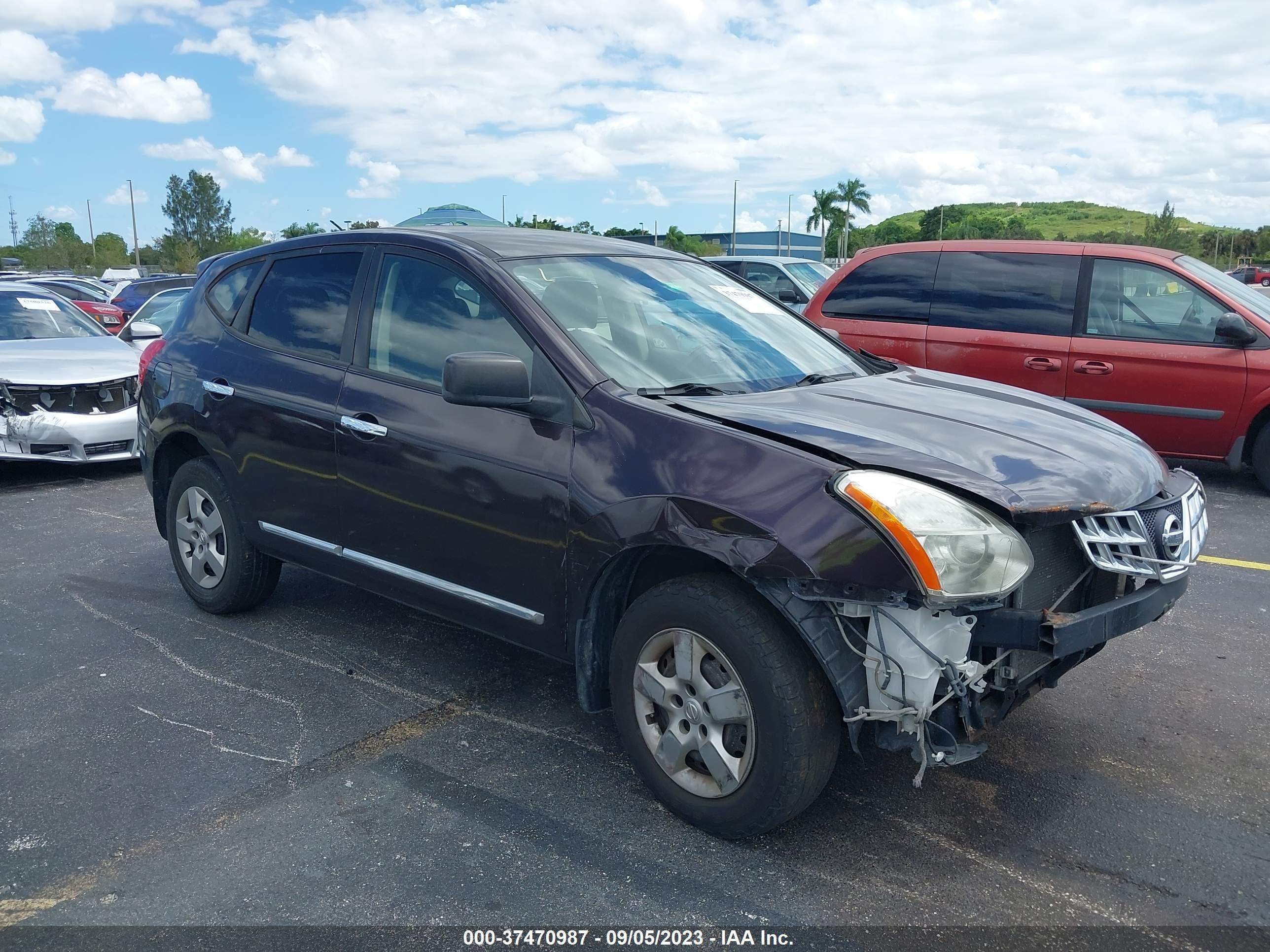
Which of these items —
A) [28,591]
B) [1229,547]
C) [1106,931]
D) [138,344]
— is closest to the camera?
[1106,931]

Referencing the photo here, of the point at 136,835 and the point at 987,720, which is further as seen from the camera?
the point at 136,835

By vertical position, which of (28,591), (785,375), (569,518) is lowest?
(28,591)

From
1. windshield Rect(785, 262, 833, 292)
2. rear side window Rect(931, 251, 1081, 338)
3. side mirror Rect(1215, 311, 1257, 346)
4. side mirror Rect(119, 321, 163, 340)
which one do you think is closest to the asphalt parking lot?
side mirror Rect(1215, 311, 1257, 346)

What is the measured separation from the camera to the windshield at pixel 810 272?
1499 centimetres

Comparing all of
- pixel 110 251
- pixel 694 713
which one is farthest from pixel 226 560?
pixel 110 251

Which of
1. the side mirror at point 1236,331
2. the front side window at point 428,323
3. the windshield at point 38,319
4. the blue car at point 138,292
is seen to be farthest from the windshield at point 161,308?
the side mirror at point 1236,331

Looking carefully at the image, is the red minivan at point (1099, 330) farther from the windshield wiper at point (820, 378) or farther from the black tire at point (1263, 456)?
the windshield wiper at point (820, 378)

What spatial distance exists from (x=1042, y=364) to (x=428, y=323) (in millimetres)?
5502

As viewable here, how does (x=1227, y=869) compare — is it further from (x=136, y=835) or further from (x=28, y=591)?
(x=28, y=591)

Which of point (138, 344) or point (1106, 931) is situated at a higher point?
point (138, 344)

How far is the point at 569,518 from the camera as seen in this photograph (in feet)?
10.7

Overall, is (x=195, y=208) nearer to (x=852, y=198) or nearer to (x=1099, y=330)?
(x=852, y=198)

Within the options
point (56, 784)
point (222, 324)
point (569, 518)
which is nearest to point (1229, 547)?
point (569, 518)

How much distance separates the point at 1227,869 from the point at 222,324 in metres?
4.37
